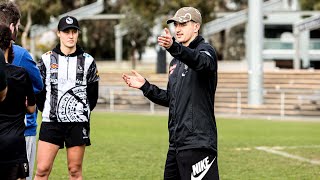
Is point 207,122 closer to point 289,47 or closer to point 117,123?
point 117,123

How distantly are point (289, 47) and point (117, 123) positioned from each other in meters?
32.4

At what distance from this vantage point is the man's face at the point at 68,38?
847 centimetres

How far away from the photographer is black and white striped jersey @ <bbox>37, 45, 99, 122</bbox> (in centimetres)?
841

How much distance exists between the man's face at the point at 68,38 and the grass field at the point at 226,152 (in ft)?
12.6

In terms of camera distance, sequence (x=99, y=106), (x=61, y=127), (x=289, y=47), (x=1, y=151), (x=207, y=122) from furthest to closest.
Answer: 1. (x=289, y=47)
2. (x=99, y=106)
3. (x=61, y=127)
4. (x=207, y=122)
5. (x=1, y=151)

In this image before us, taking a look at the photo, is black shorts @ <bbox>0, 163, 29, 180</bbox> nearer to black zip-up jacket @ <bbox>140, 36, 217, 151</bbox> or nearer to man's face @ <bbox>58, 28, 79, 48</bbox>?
black zip-up jacket @ <bbox>140, 36, 217, 151</bbox>

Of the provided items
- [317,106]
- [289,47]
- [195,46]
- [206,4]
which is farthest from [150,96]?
[289,47]

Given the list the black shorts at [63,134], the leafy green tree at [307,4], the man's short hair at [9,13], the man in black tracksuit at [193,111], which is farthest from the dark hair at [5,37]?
the leafy green tree at [307,4]

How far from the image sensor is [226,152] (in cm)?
1589

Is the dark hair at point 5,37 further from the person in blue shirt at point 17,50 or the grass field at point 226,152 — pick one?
the grass field at point 226,152

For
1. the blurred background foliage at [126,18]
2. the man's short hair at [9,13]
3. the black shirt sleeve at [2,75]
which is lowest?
the black shirt sleeve at [2,75]

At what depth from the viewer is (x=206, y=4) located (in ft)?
155

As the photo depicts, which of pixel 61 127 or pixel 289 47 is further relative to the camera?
pixel 289 47

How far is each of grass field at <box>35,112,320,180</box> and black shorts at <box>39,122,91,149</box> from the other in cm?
346
